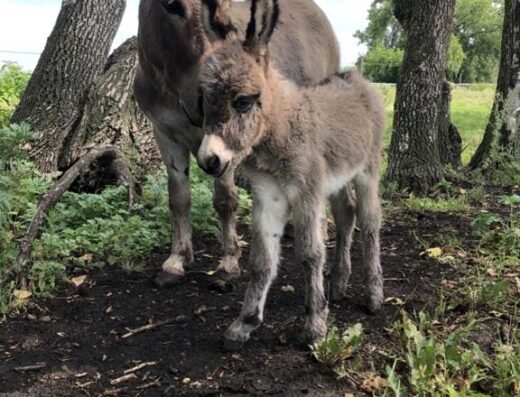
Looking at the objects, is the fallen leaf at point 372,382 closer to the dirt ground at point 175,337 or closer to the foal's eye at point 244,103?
the dirt ground at point 175,337

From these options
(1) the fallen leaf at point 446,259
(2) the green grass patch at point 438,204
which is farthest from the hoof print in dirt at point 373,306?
(2) the green grass patch at point 438,204

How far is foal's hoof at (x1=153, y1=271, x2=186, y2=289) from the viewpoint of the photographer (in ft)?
14.4

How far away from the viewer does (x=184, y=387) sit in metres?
3.14

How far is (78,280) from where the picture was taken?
179 inches

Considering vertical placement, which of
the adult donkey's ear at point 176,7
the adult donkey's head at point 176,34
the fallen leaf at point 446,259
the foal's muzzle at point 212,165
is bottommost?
the fallen leaf at point 446,259

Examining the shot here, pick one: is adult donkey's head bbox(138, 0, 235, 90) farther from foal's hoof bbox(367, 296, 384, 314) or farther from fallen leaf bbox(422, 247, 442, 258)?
fallen leaf bbox(422, 247, 442, 258)

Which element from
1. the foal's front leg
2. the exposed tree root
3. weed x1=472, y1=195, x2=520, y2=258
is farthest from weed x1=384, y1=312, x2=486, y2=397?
the exposed tree root

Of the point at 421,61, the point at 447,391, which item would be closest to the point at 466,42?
the point at 421,61

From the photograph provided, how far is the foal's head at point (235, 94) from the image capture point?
117 inches

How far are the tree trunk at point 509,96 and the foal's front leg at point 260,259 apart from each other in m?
4.98

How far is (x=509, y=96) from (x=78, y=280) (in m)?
5.66

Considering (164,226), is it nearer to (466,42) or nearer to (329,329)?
(329,329)

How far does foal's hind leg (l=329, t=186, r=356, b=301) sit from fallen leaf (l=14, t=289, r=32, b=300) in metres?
1.92

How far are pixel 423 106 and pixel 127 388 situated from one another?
4.79 meters
